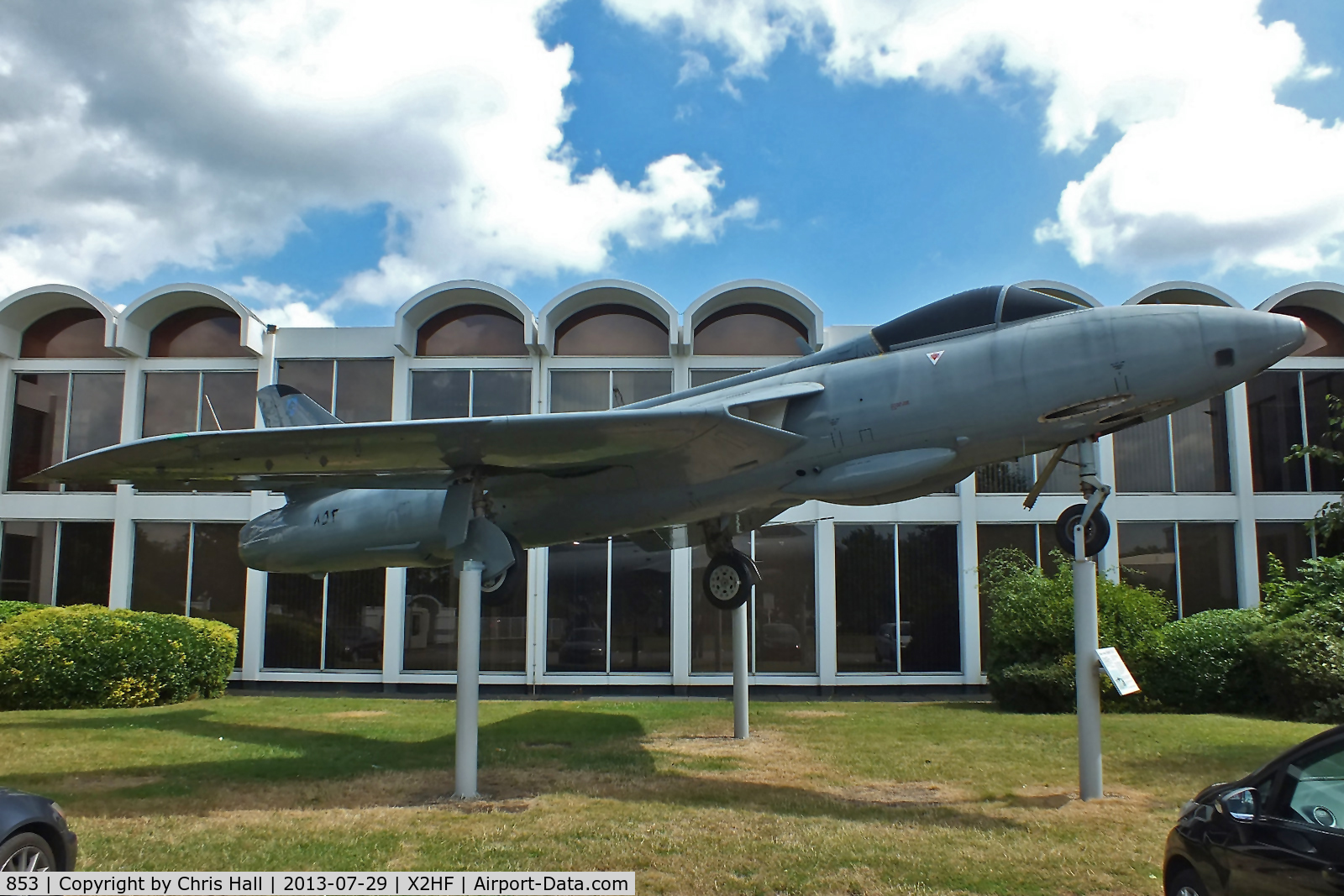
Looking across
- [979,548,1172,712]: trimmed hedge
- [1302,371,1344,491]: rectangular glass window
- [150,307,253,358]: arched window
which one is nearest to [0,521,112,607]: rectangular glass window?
[150,307,253,358]: arched window

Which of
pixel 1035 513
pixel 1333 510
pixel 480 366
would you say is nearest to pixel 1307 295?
pixel 1035 513

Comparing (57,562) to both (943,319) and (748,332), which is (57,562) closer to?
(748,332)

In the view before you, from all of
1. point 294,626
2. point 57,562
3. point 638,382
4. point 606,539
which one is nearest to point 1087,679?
point 606,539

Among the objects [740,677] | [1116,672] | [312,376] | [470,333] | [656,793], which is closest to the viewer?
[1116,672]

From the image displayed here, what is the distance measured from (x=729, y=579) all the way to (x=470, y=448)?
4303mm

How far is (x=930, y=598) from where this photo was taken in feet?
60.4

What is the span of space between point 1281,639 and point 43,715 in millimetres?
19789

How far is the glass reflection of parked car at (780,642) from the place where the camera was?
1848cm

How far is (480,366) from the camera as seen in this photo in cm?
1892

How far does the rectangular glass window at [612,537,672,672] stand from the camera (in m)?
18.3

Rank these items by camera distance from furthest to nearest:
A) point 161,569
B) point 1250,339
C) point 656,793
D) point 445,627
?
point 161,569 < point 445,627 < point 656,793 < point 1250,339

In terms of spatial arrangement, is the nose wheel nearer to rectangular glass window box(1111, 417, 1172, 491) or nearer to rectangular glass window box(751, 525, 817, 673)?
rectangular glass window box(751, 525, 817, 673)

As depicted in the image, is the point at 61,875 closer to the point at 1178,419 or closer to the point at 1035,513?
the point at 1035,513

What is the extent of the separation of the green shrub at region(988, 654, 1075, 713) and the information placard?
7172mm
